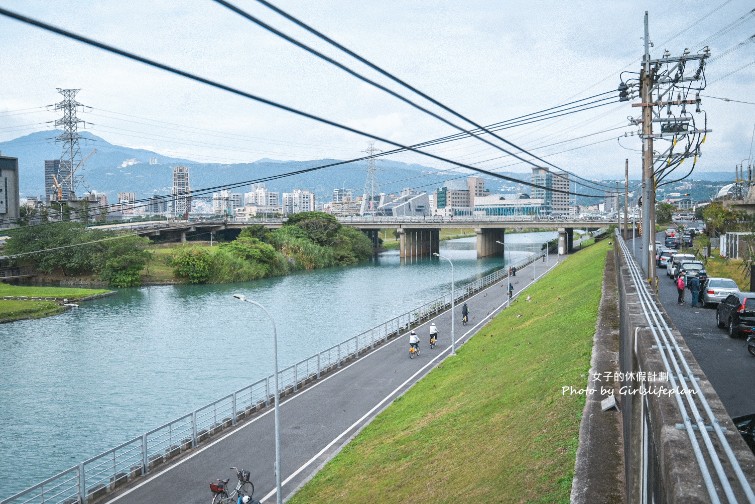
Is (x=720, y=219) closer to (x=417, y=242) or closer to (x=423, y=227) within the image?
(x=423, y=227)

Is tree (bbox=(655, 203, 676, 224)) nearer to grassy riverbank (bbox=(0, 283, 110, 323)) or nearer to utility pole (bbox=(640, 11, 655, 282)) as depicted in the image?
grassy riverbank (bbox=(0, 283, 110, 323))

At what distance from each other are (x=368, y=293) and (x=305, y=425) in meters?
43.6

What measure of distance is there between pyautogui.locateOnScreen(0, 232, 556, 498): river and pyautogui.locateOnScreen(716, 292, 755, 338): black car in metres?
20.5

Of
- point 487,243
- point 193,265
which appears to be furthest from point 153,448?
point 487,243

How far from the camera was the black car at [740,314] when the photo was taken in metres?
19.8

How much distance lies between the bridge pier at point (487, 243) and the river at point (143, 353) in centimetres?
4245

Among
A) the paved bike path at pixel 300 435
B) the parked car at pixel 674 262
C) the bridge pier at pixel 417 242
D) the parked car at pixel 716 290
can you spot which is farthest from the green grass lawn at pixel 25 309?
the bridge pier at pixel 417 242

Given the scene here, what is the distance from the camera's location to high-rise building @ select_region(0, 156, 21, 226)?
2598cm

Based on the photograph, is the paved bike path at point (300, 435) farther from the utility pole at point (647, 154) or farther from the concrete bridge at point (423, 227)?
the concrete bridge at point (423, 227)

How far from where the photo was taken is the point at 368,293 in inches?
2594

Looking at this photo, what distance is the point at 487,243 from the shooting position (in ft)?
377

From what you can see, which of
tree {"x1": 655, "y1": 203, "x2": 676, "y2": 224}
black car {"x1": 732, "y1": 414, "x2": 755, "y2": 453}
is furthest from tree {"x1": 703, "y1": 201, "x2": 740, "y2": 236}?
black car {"x1": 732, "y1": 414, "x2": 755, "y2": 453}

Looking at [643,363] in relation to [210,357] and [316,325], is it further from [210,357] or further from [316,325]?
[316,325]

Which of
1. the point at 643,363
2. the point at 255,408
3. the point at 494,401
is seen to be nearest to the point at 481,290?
the point at 255,408
